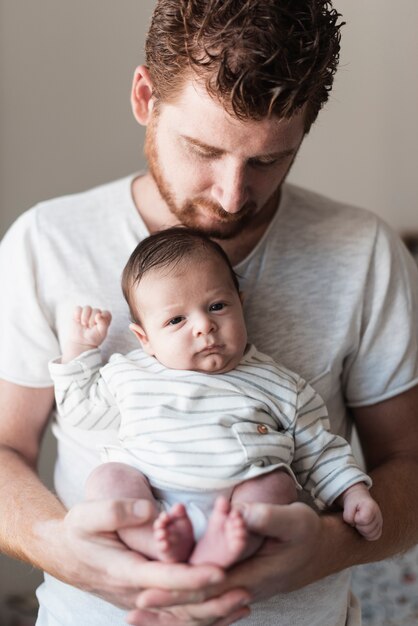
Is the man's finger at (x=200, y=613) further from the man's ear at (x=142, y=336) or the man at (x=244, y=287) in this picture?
the man's ear at (x=142, y=336)

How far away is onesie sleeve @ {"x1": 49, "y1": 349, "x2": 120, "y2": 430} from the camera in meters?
1.41

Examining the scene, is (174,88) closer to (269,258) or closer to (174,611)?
(269,258)

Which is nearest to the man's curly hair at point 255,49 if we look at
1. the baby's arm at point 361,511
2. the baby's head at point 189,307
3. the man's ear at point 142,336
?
the baby's head at point 189,307

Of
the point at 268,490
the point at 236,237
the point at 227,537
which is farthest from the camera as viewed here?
the point at 236,237

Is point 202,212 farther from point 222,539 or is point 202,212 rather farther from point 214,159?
point 222,539

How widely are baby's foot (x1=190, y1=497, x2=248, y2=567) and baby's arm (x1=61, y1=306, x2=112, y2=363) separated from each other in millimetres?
440

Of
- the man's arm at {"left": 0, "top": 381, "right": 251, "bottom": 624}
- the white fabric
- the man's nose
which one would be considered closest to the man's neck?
the man's nose

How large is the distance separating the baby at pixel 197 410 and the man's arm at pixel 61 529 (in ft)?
0.13

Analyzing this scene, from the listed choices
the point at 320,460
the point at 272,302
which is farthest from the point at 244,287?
the point at 320,460

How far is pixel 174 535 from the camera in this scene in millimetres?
1112

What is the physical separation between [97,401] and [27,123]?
3.58 feet

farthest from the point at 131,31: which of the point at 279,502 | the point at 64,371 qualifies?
the point at 279,502

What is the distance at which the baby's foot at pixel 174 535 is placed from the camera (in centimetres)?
110

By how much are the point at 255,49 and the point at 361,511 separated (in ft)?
2.32
